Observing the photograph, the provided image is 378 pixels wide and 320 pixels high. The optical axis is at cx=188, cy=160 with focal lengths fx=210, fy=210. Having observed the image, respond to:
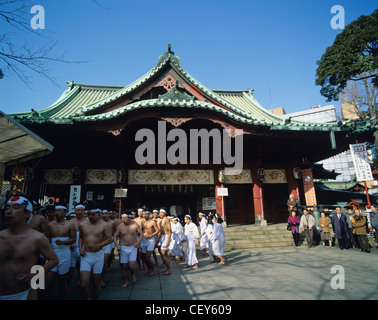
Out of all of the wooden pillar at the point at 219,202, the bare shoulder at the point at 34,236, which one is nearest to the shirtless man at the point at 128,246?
the bare shoulder at the point at 34,236

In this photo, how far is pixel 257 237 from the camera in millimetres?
10688

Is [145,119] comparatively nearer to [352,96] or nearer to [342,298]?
[342,298]

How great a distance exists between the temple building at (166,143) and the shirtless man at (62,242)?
5.18 metres

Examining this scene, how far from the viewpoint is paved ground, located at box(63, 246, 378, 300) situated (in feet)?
13.9

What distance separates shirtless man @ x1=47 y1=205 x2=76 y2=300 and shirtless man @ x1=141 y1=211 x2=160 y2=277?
2.08m

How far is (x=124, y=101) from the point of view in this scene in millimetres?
10875

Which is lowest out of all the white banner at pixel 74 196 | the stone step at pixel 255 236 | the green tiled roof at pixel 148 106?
the stone step at pixel 255 236

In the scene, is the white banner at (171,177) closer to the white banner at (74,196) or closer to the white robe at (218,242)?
the white banner at (74,196)

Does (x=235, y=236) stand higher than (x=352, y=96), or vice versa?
(x=352, y=96)

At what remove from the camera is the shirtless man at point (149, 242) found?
6023 mm

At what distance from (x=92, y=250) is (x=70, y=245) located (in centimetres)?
110
